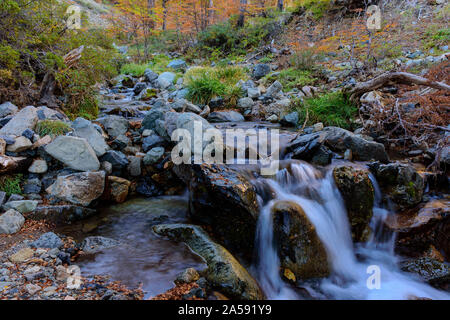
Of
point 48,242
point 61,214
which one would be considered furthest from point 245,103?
point 48,242

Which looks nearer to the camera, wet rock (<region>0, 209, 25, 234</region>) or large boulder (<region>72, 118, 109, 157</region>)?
wet rock (<region>0, 209, 25, 234</region>)

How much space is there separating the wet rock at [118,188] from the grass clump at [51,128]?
1.06 meters

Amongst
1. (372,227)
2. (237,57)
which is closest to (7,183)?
(372,227)

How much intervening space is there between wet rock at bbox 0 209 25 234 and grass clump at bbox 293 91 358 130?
5.23 meters

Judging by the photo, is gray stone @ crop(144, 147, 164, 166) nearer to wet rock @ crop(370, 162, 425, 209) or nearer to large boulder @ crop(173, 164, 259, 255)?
large boulder @ crop(173, 164, 259, 255)

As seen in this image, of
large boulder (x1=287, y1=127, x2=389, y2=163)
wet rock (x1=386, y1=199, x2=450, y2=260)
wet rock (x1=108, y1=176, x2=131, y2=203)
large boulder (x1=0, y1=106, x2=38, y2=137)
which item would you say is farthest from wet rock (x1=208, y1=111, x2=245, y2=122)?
wet rock (x1=386, y1=199, x2=450, y2=260)

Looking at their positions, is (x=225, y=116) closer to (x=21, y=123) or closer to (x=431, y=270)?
(x=21, y=123)

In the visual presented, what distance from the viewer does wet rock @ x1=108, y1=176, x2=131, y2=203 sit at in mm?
3730

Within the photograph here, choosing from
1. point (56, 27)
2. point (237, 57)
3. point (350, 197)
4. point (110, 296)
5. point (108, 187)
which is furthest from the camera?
point (237, 57)

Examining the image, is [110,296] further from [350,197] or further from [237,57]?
[237,57]

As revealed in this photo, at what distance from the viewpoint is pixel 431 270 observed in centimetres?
271

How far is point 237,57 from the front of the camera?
12875 mm

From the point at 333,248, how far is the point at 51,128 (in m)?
4.23
